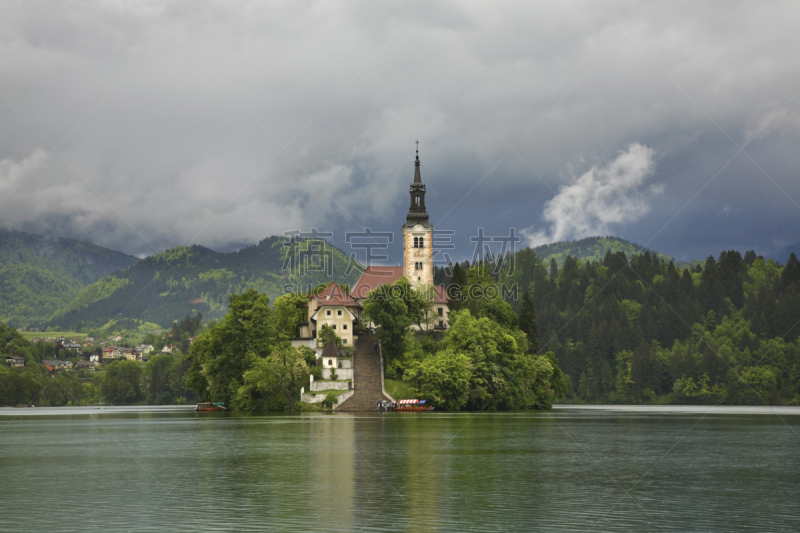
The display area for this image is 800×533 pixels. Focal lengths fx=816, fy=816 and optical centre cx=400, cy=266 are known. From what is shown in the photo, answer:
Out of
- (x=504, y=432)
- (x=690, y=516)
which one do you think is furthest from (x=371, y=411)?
(x=690, y=516)

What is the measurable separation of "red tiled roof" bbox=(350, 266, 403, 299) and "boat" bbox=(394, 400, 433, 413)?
32.9 metres

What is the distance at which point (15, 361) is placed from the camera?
184 metres

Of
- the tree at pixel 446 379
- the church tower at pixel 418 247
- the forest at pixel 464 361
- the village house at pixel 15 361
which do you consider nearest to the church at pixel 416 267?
the church tower at pixel 418 247

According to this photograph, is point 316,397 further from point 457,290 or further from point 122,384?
point 122,384

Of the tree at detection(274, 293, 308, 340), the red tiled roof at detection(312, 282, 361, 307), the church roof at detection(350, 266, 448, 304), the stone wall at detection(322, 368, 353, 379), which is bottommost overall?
the stone wall at detection(322, 368, 353, 379)

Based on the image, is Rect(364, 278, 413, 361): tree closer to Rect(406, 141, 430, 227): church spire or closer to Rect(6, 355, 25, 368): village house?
Rect(406, 141, 430, 227): church spire

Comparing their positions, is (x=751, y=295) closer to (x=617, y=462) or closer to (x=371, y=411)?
(x=371, y=411)

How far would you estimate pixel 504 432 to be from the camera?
6278 centimetres

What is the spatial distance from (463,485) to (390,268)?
10266 centimetres

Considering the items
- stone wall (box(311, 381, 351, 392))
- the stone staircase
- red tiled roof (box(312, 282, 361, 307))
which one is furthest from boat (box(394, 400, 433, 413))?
red tiled roof (box(312, 282, 361, 307))

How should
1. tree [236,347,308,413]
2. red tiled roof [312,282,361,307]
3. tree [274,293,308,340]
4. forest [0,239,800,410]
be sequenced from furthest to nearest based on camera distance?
tree [274,293,308,340]
red tiled roof [312,282,361,307]
forest [0,239,800,410]
tree [236,347,308,413]

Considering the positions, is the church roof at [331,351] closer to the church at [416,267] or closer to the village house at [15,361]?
the church at [416,267]

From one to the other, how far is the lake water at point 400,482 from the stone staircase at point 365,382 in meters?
37.6

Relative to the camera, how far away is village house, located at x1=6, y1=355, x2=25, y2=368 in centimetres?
18198
